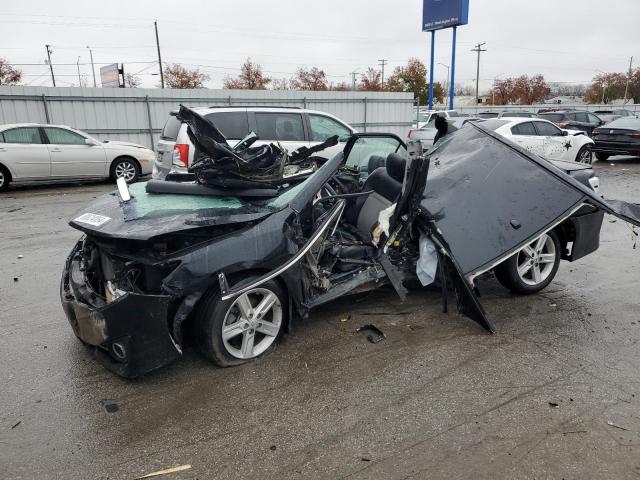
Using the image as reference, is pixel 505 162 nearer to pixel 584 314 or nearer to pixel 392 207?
pixel 392 207

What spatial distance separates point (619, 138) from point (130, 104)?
16038 mm

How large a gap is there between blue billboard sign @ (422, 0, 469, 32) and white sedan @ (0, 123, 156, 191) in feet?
59.1

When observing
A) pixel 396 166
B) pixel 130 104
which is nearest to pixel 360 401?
pixel 396 166

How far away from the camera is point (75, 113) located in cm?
1571

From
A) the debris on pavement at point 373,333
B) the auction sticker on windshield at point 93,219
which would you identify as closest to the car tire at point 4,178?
the auction sticker on windshield at point 93,219

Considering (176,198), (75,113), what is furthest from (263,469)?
(75,113)

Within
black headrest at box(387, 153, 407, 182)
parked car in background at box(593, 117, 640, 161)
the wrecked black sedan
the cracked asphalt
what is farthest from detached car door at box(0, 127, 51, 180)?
parked car in background at box(593, 117, 640, 161)

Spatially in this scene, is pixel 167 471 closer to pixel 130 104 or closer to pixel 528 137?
pixel 528 137

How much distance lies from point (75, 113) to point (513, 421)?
16277 millimetres

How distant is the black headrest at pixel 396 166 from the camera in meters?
Result: 4.44

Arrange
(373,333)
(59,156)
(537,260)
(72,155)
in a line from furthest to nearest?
(72,155), (59,156), (537,260), (373,333)

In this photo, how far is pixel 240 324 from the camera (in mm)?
3484

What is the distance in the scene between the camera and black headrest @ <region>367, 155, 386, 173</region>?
17.0ft

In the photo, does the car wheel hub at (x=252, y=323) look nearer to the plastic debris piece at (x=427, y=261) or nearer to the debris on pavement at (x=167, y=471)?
the debris on pavement at (x=167, y=471)
